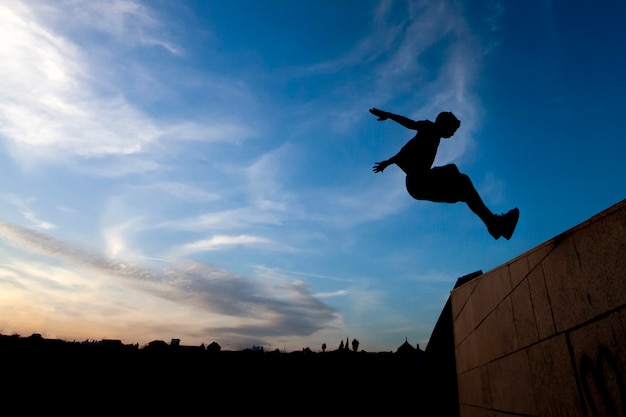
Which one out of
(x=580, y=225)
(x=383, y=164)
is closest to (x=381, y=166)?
(x=383, y=164)

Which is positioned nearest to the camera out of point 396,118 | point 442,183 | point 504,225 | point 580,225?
point 580,225

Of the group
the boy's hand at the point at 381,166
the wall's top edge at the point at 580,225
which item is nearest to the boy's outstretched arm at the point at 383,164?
the boy's hand at the point at 381,166

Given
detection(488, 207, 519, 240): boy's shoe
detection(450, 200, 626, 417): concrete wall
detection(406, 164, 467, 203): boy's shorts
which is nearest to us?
detection(450, 200, 626, 417): concrete wall

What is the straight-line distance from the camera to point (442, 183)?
16.5ft

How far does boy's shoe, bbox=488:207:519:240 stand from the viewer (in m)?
4.91

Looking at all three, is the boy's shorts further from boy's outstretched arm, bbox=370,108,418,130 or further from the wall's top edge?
the wall's top edge

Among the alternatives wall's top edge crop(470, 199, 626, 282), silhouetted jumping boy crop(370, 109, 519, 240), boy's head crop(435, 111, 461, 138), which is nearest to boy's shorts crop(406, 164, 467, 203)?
silhouetted jumping boy crop(370, 109, 519, 240)

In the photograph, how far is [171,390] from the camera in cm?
2888

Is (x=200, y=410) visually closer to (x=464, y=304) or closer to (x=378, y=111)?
(x=464, y=304)

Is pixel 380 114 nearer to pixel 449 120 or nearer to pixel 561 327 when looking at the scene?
pixel 449 120

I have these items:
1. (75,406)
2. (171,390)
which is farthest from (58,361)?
(171,390)

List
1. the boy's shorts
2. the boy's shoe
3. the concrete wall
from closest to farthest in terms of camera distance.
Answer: the concrete wall
the boy's shoe
the boy's shorts

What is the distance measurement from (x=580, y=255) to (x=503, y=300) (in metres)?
1.80

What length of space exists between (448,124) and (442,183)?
876 mm
